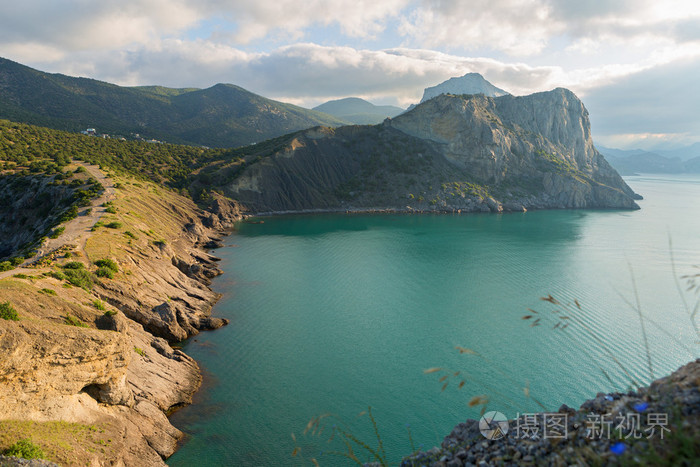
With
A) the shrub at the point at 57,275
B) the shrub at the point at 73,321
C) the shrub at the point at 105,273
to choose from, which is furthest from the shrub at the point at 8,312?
the shrub at the point at 105,273

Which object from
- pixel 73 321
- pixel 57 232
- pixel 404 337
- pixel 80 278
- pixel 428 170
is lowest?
pixel 404 337

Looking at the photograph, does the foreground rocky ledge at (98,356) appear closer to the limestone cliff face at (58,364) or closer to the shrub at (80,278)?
the limestone cliff face at (58,364)

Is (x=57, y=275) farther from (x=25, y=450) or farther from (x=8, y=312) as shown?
(x=25, y=450)

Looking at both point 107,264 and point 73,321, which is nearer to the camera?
point 73,321

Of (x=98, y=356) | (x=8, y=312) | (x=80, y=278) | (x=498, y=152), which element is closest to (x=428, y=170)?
(x=498, y=152)
